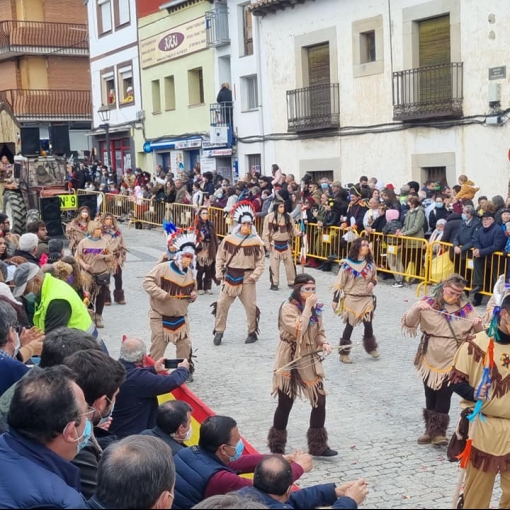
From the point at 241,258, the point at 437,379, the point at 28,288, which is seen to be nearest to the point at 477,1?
the point at 241,258

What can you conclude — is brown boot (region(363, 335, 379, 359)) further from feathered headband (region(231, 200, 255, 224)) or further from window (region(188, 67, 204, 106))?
window (region(188, 67, 204, 106))

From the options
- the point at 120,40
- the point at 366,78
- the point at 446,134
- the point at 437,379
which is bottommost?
the point at 437,379

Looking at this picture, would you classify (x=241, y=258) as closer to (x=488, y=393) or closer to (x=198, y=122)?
(x=488, y=393)

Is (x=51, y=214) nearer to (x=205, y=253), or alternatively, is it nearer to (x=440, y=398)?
(x=205, y=253)

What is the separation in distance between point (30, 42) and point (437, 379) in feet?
117

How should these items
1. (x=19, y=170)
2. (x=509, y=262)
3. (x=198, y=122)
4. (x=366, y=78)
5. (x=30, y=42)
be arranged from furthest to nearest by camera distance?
1. (x=30, y=42)
2. (x=198, y=122)
3. (x=19, y=170)
4. (x=366, y=78)
5. (x=509, y=262)

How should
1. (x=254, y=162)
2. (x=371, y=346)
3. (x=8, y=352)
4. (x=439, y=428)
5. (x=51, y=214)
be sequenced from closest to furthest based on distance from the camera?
(x=8, y=352) < (x=439, y=428) < (x=371, y=346) < (x=51, y=214) < (x=254, y=162)

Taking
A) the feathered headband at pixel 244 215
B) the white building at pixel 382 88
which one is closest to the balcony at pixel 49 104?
the white building at pixel 382 88

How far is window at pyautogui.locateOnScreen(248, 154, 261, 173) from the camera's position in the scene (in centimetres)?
2641

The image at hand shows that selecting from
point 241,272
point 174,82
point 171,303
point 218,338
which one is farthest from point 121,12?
point 171,303

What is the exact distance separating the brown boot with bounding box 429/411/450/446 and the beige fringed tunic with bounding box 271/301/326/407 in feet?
3.60

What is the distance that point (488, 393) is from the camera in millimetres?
6020

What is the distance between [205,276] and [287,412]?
833 cm

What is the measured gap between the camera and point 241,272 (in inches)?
496
